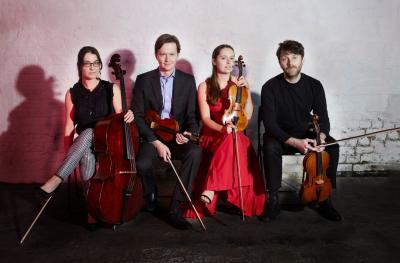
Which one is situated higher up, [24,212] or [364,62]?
[364,62]

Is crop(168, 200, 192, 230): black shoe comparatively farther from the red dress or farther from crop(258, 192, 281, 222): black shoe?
crop(258, 192, 281, 222): black shoe

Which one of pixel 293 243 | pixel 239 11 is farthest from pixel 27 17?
pixel 293 243

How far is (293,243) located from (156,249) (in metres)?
0.83

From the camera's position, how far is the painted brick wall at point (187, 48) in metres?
3.63

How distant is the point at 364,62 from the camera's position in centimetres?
387

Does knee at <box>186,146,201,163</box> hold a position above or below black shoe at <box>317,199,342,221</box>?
above

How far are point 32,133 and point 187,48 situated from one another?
1669mm

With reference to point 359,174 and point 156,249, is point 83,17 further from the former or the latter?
point 359,174

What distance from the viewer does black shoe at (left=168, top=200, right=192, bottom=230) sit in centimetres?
270

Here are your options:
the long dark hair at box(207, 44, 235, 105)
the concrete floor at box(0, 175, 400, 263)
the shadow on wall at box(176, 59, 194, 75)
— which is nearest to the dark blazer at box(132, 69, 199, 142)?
the long dark hair at box(207, 44, 235, 105)

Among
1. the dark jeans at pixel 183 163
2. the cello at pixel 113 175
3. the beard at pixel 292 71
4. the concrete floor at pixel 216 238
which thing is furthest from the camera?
the beard at pixel 292 71

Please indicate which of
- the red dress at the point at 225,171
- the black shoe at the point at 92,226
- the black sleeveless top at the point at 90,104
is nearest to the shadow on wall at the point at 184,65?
the red dress at the point at 225,171

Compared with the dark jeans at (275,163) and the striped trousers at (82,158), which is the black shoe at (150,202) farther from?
the dark jeans at (275,163)

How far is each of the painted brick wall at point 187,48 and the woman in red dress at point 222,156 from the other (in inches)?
31.0
